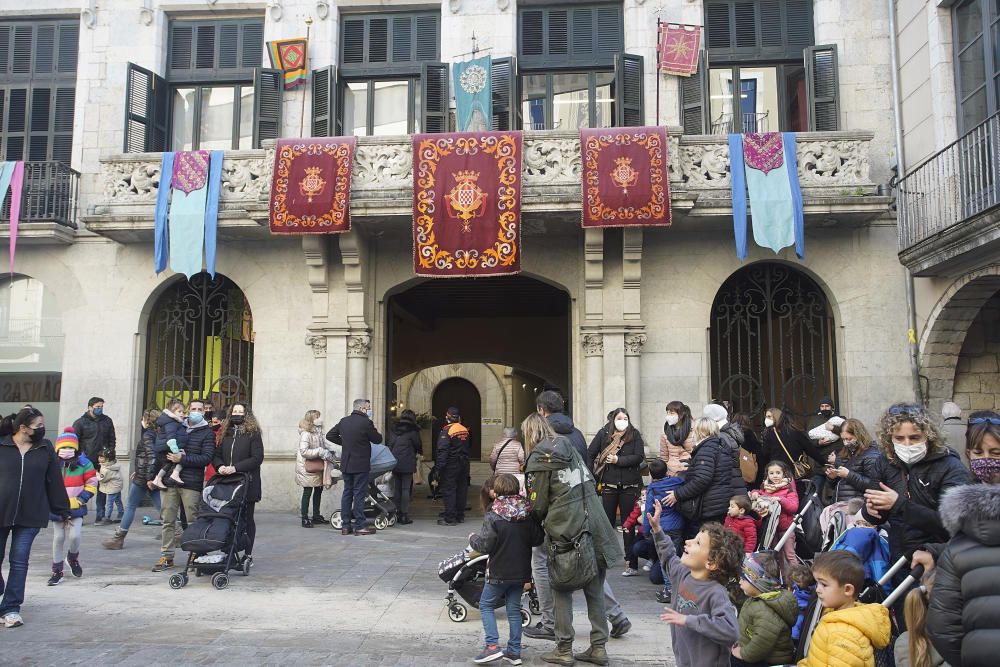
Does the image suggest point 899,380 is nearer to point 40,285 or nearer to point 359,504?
point 359,504

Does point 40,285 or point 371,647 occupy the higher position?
point 40,285

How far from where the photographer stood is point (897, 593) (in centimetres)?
466

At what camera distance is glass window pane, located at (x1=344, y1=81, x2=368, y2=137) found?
15.5 m

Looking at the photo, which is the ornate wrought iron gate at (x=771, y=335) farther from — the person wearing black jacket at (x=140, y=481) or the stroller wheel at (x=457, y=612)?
the person wearing black jacket at (x=140, y=481)

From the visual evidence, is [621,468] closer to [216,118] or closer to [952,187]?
[952,187]

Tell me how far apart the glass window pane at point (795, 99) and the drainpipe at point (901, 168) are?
4.85 ft

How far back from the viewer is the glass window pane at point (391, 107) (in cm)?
1542

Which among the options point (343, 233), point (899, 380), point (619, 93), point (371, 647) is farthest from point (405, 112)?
point (371, 647)

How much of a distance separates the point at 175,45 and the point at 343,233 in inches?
229

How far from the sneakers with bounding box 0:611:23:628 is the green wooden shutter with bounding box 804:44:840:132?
13426mm

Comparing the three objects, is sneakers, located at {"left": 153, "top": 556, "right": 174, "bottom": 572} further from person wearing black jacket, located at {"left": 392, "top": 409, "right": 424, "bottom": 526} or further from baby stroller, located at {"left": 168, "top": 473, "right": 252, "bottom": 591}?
person wearing black jacket, located at {"left": 392, "top": 409, "right": 424, "bottom": 526}

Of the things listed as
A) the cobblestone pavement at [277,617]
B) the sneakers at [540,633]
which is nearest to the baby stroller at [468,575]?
the sneakers at [540,633]

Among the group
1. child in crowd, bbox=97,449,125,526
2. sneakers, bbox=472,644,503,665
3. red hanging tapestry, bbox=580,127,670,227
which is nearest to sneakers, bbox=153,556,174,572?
child in crowd, bbox=97,449,125,526

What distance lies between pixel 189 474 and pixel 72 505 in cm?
129
